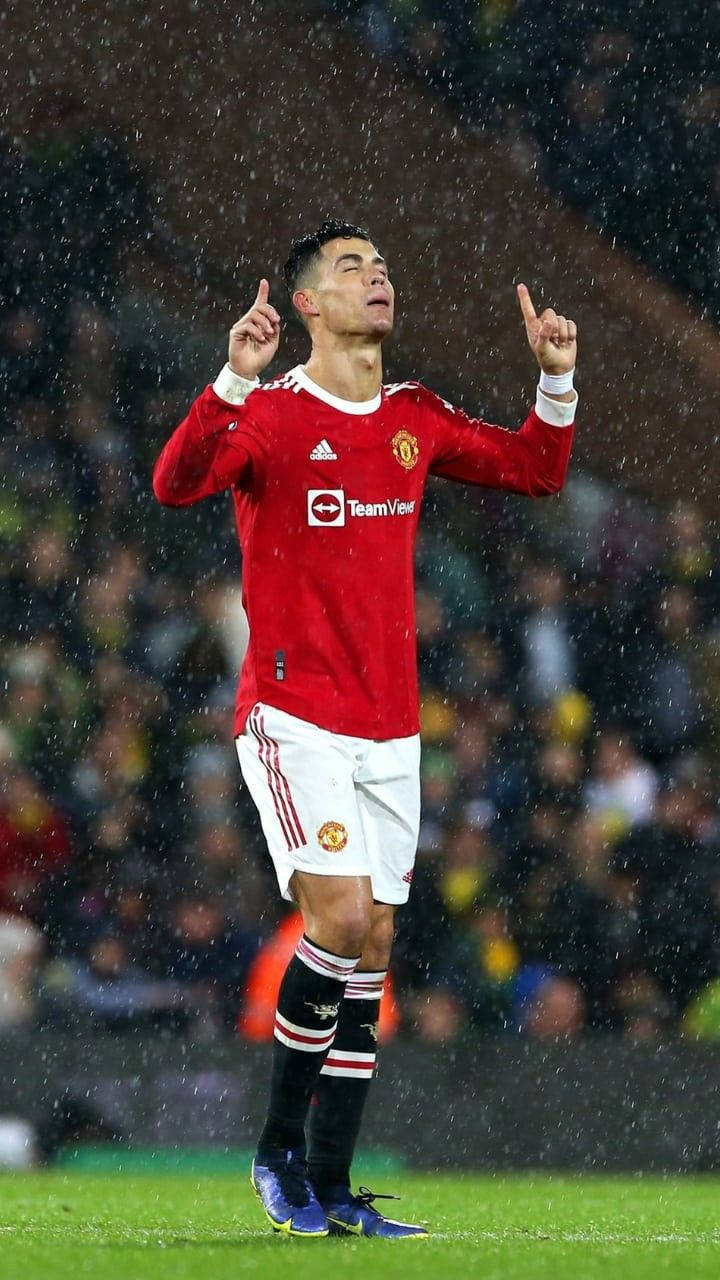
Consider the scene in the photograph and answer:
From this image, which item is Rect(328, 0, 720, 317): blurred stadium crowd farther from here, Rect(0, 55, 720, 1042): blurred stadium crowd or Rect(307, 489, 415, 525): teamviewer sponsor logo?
Rect(307, 489, 415, 525): teamviewer sponsor logo

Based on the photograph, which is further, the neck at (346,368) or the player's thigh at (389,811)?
the neck at (346,368)

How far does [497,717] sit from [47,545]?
7.07ft

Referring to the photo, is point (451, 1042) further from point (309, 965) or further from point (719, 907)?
point (309, 965)

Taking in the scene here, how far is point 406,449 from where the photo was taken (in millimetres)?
5125

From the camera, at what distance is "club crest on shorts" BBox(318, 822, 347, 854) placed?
15.6 ft

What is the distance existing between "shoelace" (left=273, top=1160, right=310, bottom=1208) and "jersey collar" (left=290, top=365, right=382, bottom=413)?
180 cm

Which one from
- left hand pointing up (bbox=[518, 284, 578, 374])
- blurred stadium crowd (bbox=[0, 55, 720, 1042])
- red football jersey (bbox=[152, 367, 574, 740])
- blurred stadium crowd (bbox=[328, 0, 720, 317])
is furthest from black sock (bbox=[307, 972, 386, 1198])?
blurred stadium crowd (bbox=[328, 0, 720, 317])

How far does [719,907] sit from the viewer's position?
8602 mm

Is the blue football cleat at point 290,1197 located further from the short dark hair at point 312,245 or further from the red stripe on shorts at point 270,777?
the short dark hair at point 312,245

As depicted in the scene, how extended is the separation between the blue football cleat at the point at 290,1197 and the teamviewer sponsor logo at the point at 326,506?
4.85 feet

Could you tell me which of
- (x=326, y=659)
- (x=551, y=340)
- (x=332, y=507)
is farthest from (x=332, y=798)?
(x=551, y=340)

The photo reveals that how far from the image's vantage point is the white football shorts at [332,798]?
15.6 feet

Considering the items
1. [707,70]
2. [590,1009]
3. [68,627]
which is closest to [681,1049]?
[590,1009]

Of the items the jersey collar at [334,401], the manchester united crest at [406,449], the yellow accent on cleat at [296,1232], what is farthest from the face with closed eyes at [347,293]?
the yellow accent on cleat at [296,1232]
